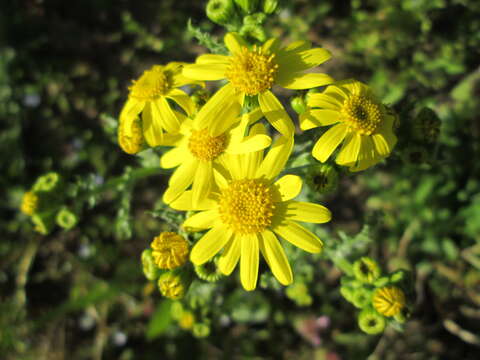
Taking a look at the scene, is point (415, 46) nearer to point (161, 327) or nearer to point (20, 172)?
point (161, 327)

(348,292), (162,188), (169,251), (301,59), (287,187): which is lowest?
(162,188)

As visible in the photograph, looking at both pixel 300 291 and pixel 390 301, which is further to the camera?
pixel 300 291

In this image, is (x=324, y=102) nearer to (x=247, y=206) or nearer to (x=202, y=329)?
(x=247, y=206)

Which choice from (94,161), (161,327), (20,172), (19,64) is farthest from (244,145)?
(19,64)

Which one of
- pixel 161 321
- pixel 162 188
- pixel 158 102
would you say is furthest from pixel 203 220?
pixel 162 188

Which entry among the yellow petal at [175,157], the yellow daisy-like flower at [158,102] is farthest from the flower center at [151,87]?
the yellow petal at [175,157]

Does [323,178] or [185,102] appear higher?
[185,102]

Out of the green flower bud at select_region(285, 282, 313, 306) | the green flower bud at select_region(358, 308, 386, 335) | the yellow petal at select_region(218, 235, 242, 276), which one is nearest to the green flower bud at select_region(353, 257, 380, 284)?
the green flower bud at select_region(358, 308, 386, 335)

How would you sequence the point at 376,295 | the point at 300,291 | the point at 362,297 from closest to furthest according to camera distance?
the point at 376,295 < the point at 362,297 < the point at 300,291
